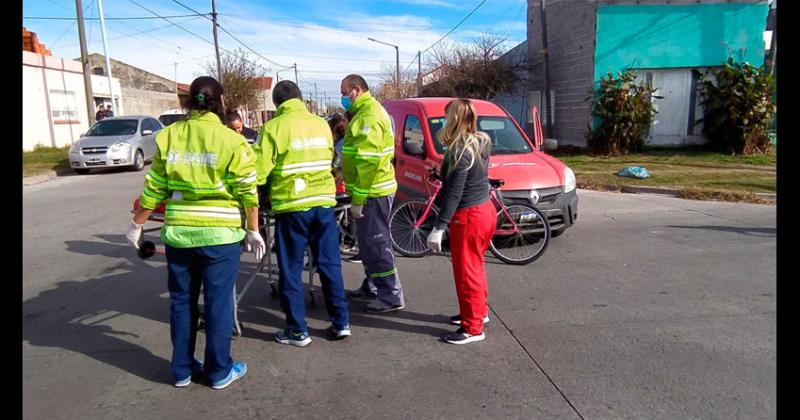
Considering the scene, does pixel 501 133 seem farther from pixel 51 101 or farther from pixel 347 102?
pixel 51 101

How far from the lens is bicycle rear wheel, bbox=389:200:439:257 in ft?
21.1

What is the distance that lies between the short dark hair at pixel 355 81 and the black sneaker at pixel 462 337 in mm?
2223

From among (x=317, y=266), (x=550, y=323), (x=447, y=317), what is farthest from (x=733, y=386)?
(x=317, y=266)

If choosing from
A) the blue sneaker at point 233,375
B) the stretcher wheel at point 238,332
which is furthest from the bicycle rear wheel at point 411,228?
the blue sneaker at point 233,375

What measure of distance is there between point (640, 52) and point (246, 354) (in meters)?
16.0

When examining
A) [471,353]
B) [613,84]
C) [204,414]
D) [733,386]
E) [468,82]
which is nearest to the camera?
[204,414]

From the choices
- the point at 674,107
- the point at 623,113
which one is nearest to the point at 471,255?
the point at 623,113

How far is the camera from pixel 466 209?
3943 mm

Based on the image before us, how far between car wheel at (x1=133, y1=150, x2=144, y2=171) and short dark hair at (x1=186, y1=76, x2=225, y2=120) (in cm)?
1400

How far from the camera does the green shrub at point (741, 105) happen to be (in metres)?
14.3

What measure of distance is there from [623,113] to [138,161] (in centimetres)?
1445

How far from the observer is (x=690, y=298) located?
4.88 meters
